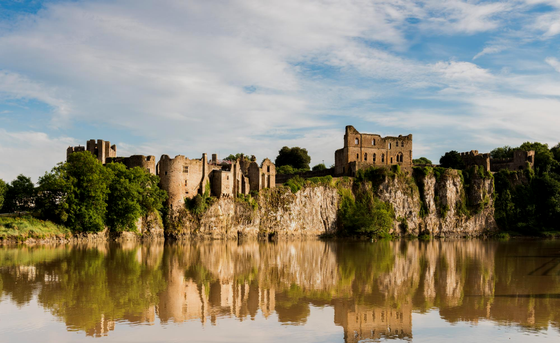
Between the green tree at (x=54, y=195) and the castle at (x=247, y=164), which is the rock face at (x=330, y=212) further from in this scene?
the green tree at (x=54, y=195)

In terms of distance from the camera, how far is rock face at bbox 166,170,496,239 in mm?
64250

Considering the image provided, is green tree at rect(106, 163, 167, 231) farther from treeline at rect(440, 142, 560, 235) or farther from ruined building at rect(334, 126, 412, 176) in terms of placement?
treeline at rect(440, 142, 560, 235)

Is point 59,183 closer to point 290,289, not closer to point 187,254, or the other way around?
point 187,254

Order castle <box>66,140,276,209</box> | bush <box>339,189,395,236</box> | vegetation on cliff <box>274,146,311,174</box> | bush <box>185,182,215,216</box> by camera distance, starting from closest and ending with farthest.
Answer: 1. castle <box>66,140,276,209</box>
2. bush <box>185,182,215,216</box>
3. bush <box>339,189,395,236</box>
4. vegetation on cliff <box>274,146,311,174</box>

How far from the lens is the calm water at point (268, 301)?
55.7 feet

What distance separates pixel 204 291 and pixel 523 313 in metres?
13.1

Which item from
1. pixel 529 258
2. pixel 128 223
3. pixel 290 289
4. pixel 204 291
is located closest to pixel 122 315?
pixel 204 291

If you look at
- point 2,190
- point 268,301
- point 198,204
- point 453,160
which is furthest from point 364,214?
point 268,301

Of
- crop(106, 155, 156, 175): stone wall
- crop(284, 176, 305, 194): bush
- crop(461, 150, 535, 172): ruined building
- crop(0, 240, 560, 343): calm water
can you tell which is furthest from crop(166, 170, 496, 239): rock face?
crop(0, 240, 560, 343): calm water

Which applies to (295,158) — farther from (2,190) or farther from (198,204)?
(2,190)

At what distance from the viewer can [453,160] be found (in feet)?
292

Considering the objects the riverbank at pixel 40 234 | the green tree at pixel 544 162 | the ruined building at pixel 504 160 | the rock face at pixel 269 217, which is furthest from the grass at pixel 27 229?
the green tree at pixel 544 162

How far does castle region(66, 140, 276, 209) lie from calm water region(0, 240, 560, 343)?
25940mm

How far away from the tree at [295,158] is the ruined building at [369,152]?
30135 mm
